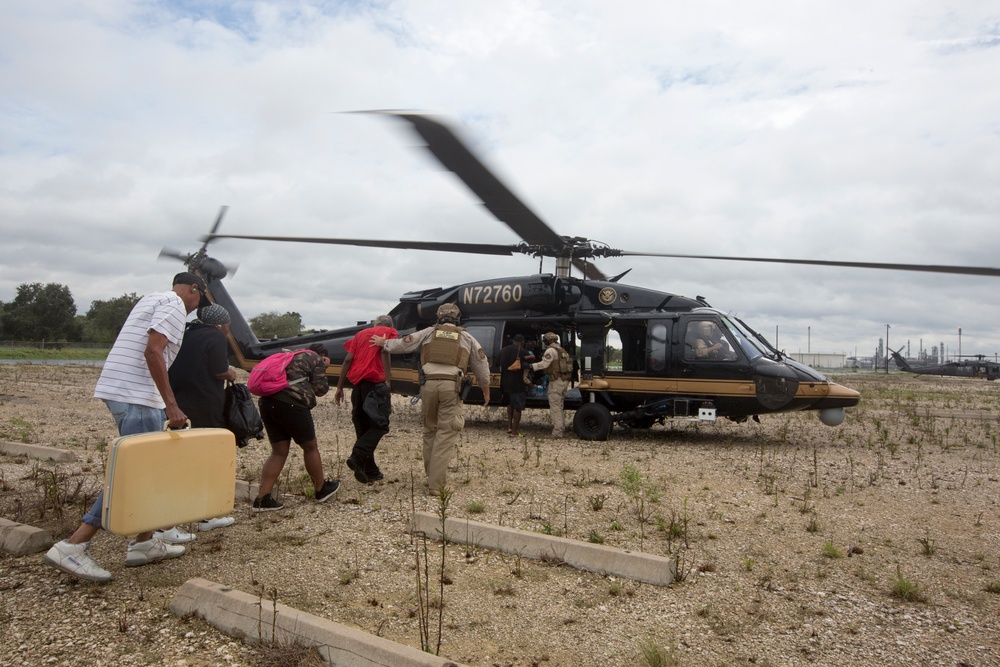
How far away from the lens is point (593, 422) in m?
10.5

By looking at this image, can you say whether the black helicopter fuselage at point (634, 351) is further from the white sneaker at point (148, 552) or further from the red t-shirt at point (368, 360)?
the white sneaker at point (148, 552)

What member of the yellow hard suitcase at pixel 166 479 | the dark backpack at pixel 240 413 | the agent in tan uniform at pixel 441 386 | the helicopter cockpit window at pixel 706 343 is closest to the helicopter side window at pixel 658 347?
the helicopter cockpit window at pixel 706 343

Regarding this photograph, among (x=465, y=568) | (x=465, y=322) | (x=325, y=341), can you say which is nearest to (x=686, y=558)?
(x=465, y=568)

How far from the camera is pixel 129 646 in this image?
124 inches

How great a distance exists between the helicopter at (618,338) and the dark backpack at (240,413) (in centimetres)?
425

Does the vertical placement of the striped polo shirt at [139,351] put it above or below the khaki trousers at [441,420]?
above

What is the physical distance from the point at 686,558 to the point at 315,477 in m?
3.04

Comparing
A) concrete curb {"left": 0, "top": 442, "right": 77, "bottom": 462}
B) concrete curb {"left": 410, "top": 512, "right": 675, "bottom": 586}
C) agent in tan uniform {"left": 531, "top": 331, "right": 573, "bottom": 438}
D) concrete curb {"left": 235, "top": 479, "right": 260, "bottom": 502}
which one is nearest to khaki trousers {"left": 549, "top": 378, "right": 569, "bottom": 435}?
agent in tan uniform {"left": 531, "top": 331, "right": 573, "bottom": 438}

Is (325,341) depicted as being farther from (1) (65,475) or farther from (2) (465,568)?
(2) (465,568)

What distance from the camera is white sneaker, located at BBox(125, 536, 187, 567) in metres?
4.15

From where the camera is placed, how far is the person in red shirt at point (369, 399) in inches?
255

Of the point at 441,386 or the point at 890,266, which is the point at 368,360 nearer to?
the point at 441,386

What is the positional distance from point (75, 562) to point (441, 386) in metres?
3.20

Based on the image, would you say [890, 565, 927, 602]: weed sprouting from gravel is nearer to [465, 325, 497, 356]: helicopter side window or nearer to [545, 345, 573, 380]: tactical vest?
[545, 345, 573, 380]: tactical vest
